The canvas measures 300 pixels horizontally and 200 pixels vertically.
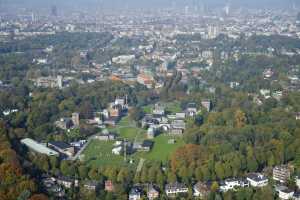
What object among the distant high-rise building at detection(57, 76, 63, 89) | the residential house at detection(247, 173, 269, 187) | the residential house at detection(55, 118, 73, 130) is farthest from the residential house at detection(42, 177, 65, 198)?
the distant high-rise building at detection(57, 76, 63, 89)

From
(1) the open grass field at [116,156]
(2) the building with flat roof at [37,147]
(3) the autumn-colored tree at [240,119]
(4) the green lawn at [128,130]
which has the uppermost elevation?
(3) the autumn-colored tree at [240,119]

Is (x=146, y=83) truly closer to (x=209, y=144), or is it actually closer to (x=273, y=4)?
(x=209, y=144)

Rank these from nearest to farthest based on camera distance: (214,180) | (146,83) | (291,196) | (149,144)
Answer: (291,196)
(214,180)
(149,144)
(146,83)

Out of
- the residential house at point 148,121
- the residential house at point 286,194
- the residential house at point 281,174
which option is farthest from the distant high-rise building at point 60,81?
the residential house at point 286,194

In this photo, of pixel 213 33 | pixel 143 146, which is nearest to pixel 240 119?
pixel 143 146

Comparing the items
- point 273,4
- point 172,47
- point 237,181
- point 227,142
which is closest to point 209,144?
point 227,142

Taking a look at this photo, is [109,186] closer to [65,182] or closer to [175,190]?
[65,182]

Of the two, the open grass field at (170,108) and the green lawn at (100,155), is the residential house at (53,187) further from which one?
the open grass field at (170,108)
